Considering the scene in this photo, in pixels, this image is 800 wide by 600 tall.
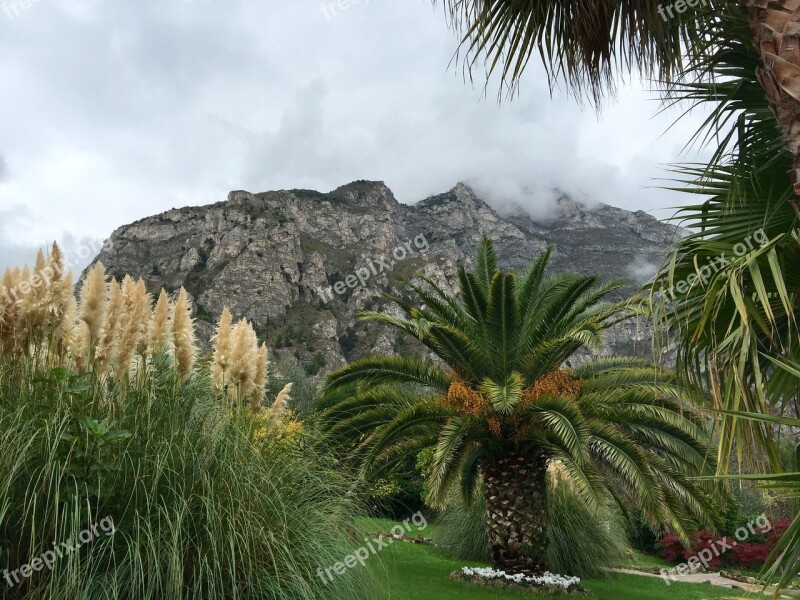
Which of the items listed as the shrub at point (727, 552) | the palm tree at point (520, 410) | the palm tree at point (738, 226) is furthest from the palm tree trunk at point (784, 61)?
the shrub at point (727, 552)

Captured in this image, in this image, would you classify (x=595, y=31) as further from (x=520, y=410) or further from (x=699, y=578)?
(x=699, y=578)

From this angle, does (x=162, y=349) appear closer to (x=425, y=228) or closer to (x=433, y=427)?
(x=433, y=427)

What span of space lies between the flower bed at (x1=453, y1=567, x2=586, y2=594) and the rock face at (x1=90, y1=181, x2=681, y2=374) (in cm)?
4478

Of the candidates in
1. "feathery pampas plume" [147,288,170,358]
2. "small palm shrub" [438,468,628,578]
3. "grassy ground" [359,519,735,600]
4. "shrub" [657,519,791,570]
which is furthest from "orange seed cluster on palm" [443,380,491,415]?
"shrub" [657,519,791,570]

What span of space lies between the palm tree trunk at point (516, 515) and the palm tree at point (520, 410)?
0.7 inches

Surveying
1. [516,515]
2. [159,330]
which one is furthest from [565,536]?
[159,330]

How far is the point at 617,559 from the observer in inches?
635

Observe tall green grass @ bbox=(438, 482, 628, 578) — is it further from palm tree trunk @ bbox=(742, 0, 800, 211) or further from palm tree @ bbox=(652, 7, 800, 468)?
palm tree trunk @ bbox=(742, 0, 800, 211)

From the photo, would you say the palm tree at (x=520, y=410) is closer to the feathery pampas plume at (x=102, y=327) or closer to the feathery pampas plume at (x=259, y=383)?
the feathery pampas plume at (x=259, y=383)

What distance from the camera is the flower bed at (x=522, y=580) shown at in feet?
38.4

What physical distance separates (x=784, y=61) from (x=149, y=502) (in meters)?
4.66

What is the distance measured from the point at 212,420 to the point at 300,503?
865 millimetres

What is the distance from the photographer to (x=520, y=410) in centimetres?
1131

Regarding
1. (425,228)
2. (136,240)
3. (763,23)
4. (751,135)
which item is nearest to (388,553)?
(751,135)
